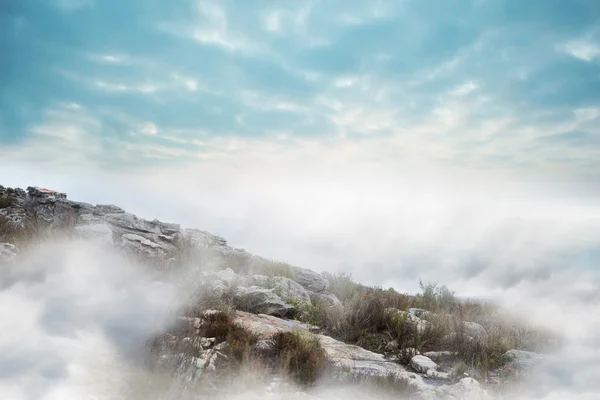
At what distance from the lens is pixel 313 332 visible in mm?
9047

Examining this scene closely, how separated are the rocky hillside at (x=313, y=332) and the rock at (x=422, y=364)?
0.06ft

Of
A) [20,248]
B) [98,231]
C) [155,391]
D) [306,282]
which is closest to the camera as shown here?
[155,391]

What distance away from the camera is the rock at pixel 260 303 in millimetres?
9872

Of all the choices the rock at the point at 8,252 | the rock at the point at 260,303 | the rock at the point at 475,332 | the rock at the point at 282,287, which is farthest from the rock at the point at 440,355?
the rock at the point at 8,252

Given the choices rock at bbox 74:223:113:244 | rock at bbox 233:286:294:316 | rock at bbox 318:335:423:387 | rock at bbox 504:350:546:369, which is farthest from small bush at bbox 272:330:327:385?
rock at bbox 74:223:113:244

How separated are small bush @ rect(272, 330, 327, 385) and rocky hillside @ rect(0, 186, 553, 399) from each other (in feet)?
0.05

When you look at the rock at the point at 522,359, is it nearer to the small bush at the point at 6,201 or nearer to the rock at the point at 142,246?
the rock at the point at 142,246

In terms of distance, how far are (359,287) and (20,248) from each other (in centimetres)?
1070

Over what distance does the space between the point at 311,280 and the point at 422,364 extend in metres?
8.66

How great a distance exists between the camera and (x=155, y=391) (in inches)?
187

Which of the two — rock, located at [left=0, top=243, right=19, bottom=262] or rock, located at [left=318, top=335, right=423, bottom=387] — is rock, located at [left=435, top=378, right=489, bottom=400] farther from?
rock, located at [left=0, top=243, right=19, bottom=262]

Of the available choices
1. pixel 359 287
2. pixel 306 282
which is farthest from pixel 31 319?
pixel 359 287

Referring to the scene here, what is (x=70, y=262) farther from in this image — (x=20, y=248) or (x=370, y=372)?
(x=370, y=372)

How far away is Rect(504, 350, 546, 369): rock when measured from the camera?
777cm
